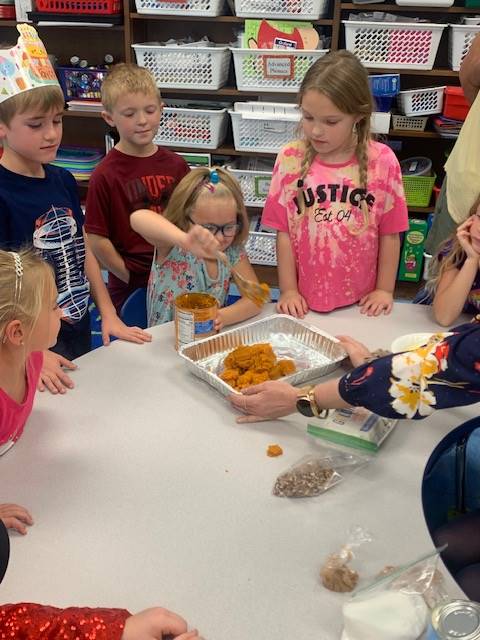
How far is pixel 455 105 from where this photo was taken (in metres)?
3.05

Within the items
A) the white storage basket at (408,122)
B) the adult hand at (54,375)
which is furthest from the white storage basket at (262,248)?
the adult hand at (54,375)

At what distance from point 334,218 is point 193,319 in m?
0.56

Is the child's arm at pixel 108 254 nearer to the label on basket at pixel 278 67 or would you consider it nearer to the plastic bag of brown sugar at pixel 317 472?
the plastic bag of brown sugar at pixel 317 472

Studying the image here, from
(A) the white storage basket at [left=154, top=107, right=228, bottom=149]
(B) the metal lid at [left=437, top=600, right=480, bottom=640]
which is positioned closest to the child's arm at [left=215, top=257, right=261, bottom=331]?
(B) the metal lid at [left=437, top=600, right=480, bottom=640]

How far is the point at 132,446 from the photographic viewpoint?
109cm

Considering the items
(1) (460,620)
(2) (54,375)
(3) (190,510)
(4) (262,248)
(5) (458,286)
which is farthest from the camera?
(4) (262,248)

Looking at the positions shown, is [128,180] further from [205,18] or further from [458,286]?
[205,18]

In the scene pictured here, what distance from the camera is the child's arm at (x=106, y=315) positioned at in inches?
57.9

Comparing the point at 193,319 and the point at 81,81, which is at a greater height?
the point at 81,81

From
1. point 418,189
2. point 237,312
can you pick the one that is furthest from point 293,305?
point 418,189

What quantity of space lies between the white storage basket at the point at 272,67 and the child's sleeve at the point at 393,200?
4.93 ft

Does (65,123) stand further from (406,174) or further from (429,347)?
(429,347)

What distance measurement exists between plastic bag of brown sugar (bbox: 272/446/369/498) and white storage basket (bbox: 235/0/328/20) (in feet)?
8.19

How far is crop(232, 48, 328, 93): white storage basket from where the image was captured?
9.82 ft
